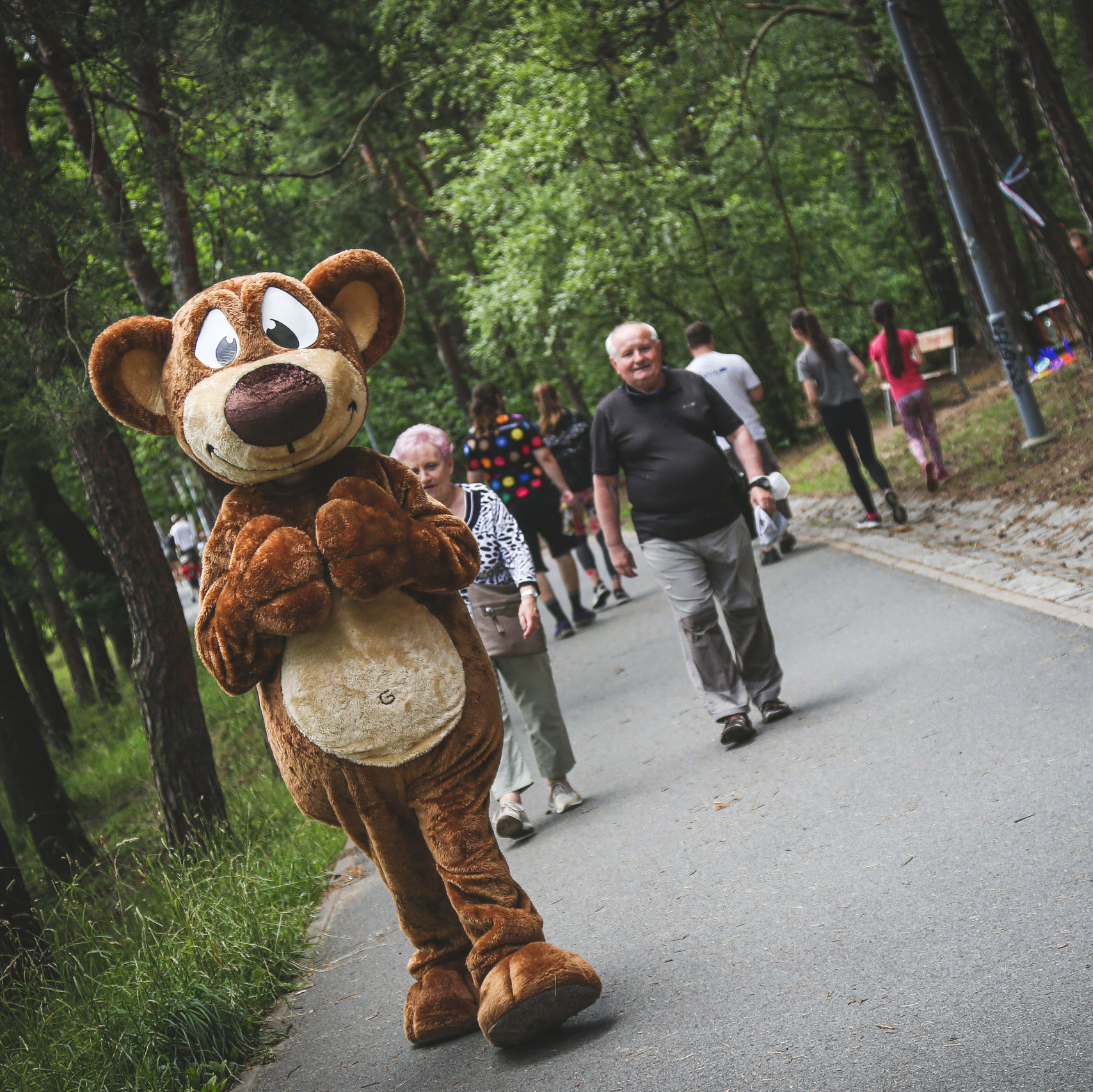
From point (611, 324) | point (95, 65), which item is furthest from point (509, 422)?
point (611, 324)

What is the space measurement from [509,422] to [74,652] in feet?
56.7

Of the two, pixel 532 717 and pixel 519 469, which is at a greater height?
pixel 519 469

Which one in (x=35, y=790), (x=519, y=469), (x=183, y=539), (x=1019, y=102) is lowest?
(x=35, y=790)

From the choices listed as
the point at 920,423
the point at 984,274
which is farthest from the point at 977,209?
the point at 920,423

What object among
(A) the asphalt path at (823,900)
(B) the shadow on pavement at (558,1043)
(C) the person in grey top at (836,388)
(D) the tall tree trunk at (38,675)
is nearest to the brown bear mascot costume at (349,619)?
(B) the shadow on pavement at (558,1043)

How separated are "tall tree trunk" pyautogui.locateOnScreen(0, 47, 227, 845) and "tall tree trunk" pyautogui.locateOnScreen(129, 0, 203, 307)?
111cm

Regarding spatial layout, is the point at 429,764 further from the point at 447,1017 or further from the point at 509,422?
the point at 509,422

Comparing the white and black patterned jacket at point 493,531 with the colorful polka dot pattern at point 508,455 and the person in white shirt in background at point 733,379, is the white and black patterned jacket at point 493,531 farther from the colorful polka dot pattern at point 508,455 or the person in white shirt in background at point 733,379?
the person in white shirt in background at point 733,379

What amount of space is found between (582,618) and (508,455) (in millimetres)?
2623

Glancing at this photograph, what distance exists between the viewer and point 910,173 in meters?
24.5

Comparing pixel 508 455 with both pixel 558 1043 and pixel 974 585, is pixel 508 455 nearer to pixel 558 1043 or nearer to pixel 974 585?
pixel 974 585

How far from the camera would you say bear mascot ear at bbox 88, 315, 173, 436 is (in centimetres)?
470

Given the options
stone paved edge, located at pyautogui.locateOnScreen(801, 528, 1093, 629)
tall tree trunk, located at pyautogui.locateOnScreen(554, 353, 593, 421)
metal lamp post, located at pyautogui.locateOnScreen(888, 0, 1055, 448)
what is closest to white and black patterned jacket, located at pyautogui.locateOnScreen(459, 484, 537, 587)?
stone paved edge, located at pyautogui.locateOnScreen(801, 528, 1093, 629)

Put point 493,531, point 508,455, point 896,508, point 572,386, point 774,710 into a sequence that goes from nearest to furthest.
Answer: point 493,531
point 774,710
point 508,455
point 896,508
point 572,386
